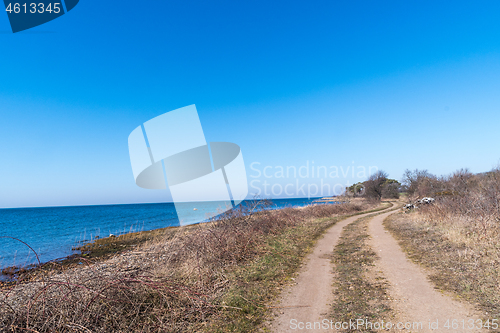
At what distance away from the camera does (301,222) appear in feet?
62.4

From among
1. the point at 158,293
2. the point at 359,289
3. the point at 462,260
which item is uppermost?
the point at 158,293

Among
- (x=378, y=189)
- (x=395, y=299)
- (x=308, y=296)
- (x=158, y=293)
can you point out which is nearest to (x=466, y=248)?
(x=395, y=299)

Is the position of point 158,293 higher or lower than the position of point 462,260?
higher

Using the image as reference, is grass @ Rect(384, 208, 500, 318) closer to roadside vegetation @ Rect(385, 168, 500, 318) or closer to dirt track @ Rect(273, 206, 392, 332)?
roadside vegetation @ Rect(385, 168, 500, 318)

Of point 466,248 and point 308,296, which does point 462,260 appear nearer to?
point 466,248

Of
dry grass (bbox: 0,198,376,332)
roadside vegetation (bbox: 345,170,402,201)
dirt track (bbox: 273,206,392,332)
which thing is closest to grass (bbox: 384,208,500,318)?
dirt track (bbox: 273,206,392,332)

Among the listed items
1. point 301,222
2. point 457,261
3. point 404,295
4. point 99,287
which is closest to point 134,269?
point 99,287

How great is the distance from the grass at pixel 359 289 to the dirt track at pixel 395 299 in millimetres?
190

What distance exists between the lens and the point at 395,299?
209 inches

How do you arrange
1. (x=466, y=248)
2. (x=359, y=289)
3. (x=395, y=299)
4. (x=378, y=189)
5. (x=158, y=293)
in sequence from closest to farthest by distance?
1. (x=158, y=293)
2. (x=395, y=299)
3. (x=359, y=289)
4. (x=466, y=248)
5. (x=378, y=189)

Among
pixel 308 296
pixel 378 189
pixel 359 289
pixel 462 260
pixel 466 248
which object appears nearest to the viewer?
pixel 308 296

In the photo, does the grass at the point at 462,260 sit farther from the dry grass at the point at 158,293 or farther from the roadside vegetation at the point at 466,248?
the dry grass at the point at 158,293

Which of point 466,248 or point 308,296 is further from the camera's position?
point 466,248

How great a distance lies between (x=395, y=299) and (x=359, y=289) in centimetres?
86
